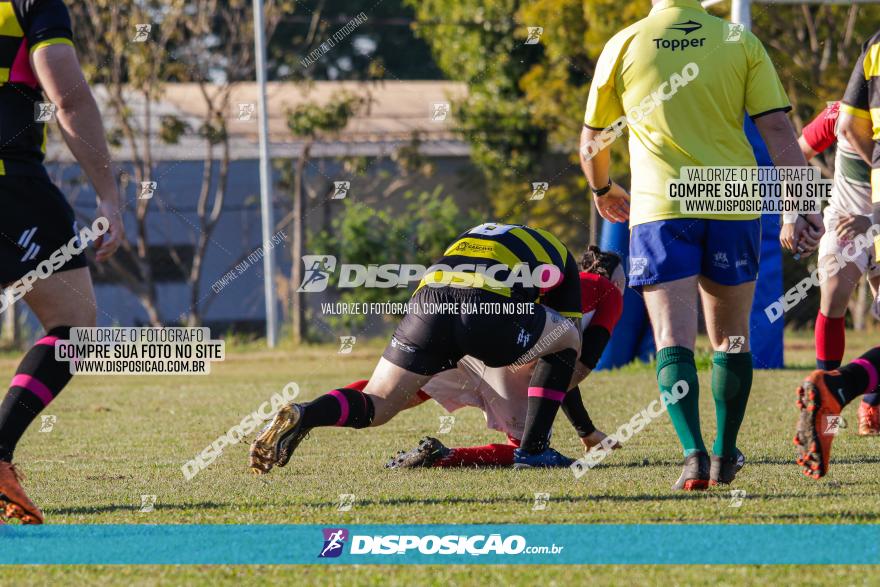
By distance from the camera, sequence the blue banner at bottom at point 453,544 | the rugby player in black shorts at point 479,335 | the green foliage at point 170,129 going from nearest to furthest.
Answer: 1. the blue banner at bottom at point 453,544
2. the rugby player in black shorts at point 479,335
3. the green foliage at point 170,129

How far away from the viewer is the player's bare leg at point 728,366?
204 inches

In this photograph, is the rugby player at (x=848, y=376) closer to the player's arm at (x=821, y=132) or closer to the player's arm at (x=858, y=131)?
the player's arm at (x=858, y=131)

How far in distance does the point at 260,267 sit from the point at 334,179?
6.13 ft

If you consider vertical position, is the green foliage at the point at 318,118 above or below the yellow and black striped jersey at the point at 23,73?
below

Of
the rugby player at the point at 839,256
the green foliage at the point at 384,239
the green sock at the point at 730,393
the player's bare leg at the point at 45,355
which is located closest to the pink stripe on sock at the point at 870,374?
the green sock at the point at 730,393

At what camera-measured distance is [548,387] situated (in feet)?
18.9

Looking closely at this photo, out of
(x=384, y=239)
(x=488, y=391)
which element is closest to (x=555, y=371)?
(x=488, y=391)

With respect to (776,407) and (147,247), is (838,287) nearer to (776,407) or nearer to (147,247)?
(776,407)

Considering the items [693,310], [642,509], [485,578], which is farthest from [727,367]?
[485,578]

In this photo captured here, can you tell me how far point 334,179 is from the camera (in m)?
19.1

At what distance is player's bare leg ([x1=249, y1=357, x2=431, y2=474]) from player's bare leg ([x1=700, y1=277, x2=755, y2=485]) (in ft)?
4.28

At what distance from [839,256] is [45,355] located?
179 inches

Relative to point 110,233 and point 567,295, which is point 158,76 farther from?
point 110,233

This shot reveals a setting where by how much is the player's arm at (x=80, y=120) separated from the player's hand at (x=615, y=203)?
228 cm
